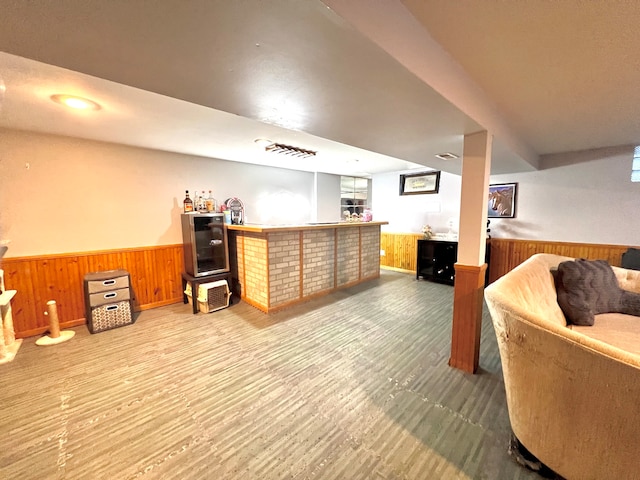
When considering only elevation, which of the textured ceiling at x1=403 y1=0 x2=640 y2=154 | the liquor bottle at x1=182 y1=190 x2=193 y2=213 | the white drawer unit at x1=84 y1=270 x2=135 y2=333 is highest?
the textured ceiling at x1=403 y1=0 x2=640 y2=154

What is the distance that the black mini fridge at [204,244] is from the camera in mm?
3600

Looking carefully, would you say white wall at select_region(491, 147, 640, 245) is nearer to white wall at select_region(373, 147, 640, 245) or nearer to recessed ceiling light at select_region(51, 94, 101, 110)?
white wall at select_region(373, 147, 640, 245)

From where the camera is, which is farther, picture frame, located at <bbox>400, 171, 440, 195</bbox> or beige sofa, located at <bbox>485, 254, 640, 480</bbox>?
picture frame, located at <bbox>400, 171, 440, 195</bbox>

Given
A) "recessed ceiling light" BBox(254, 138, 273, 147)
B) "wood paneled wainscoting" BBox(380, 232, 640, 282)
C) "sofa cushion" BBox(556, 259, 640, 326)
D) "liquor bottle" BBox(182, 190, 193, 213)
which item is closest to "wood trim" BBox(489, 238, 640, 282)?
"wood paneled wainscoting" BBox(380, 232, 640, 282)

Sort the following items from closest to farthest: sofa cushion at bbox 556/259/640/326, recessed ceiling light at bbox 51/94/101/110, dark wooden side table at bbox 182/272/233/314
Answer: recessed ceiling light at bbox 51/94/101/110 → sofa cushion at bbox 556/259/640/326 → dark wooden side table at bbox 182/272/233/314

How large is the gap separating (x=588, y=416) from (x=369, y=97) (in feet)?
6.03

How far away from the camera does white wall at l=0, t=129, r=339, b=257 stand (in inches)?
109

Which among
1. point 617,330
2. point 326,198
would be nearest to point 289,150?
point 326,198

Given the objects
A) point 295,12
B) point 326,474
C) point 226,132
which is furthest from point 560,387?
point 226,132

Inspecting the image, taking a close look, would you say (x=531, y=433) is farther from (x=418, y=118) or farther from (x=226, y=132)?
(x=226, y=132)

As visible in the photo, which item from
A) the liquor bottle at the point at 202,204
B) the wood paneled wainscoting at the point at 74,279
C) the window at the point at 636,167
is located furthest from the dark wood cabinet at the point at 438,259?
the wood paneled wainscoting at the point at 74,279

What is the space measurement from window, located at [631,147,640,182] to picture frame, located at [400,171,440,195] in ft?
8.61

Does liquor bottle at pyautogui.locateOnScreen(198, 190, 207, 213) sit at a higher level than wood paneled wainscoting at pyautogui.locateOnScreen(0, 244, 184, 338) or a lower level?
A: higher

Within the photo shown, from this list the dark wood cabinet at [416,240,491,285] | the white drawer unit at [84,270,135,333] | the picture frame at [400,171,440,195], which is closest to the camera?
the white drawer unit at [84,270,135,333]
